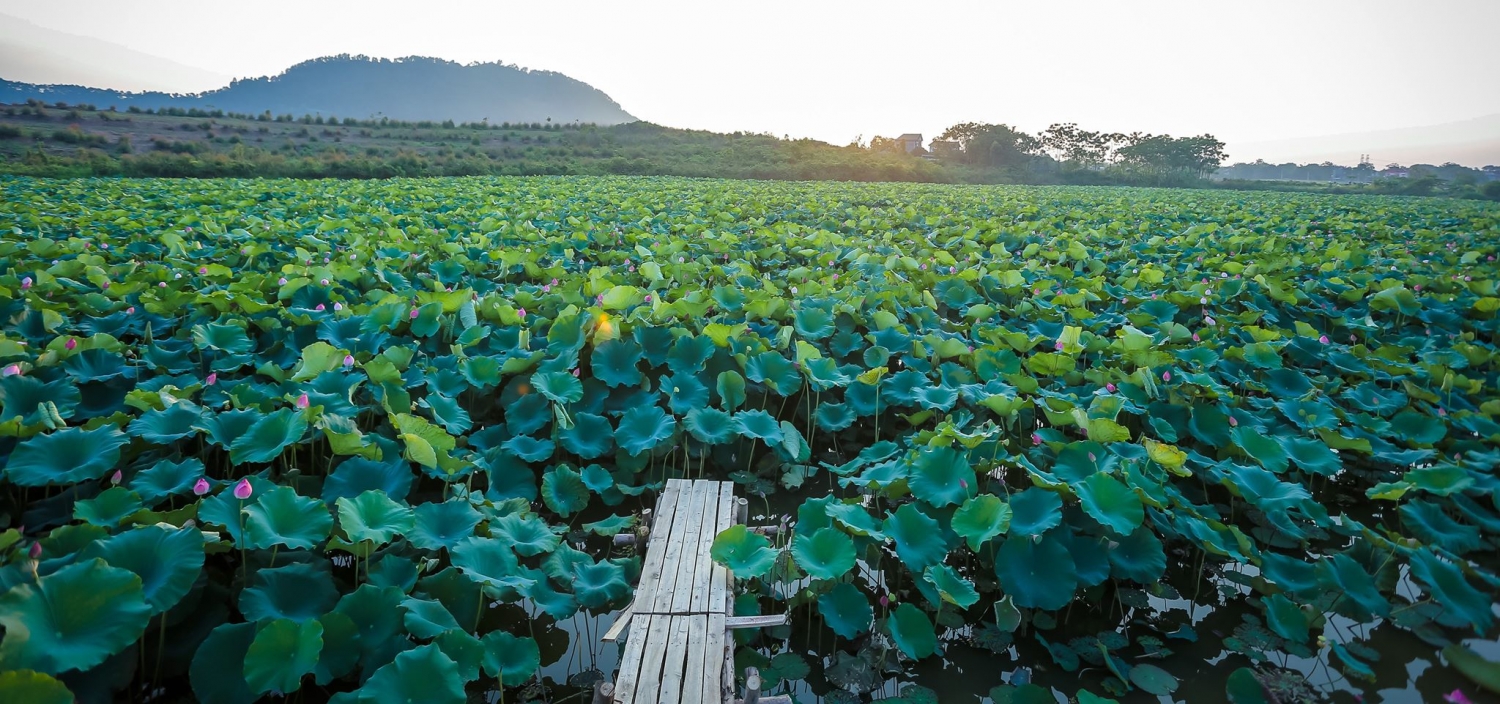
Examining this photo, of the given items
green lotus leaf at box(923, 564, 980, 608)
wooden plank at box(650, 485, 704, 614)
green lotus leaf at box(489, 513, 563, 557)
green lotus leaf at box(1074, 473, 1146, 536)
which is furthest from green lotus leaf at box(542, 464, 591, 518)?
green lotus leaf at box(1074, 473, 1146, 536)

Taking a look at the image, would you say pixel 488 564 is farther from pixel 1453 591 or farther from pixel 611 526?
pixel 1453 591

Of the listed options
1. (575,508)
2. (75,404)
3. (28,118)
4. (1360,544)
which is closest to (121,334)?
(75,404)

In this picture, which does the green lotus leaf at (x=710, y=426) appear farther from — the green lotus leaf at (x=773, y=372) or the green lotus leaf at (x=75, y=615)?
the green lotus leaf at (x=75, y=615)


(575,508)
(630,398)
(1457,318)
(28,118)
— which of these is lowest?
(575,508)

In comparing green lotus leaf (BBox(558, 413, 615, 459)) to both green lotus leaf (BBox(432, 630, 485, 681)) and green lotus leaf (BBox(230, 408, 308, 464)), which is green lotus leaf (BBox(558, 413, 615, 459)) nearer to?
green lotus leaf (BBox(230, 408, 308, 464))

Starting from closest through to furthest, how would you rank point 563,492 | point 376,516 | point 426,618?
point 426,618, point 376,516, point 563,492

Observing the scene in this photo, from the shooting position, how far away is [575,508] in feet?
8.97

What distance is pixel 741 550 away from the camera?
2.12 m

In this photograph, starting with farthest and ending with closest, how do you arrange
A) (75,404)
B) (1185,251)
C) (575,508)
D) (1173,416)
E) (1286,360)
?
(1185,251)
(1286,360)
(1173,416)
(575,508)
(75,404)

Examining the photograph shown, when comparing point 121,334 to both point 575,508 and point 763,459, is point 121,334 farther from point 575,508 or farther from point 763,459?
point 763,459

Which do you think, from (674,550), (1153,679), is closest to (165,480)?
(674,550)

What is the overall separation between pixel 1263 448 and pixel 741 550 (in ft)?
7.45

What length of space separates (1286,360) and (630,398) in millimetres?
4272

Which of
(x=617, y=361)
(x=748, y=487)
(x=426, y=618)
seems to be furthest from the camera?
(x=617, y=361)
